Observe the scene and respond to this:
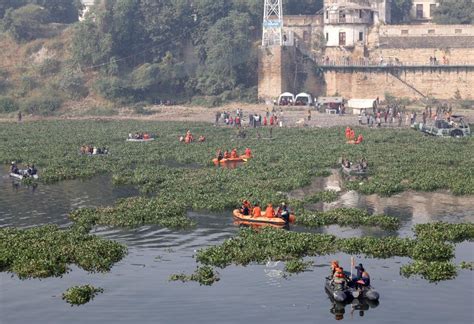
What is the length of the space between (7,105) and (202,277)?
226 ft

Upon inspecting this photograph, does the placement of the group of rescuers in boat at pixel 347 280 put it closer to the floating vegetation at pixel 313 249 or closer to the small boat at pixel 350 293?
the small boat at pixel 350 293

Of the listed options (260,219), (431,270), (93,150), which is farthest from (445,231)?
(93,150)

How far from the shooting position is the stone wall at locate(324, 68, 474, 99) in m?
95.9

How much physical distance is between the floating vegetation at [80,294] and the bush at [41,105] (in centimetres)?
6682

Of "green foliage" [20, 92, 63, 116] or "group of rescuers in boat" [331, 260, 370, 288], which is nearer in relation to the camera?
"group of rescuers in boat" [331, 260, 370, 288]

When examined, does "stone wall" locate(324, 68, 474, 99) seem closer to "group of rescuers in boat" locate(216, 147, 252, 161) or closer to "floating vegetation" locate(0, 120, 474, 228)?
"floating vegetation" locate(0, 120, 474, 228)

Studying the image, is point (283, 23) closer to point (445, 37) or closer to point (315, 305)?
point (445, 37)

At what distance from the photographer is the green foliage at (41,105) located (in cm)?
9412

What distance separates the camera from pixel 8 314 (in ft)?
Result: 91.2

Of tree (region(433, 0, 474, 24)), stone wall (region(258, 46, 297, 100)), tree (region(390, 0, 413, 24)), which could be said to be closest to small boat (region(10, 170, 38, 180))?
stone wall (region(258, 46, 297, 100))

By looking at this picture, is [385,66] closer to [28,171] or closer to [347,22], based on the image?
[347,22]

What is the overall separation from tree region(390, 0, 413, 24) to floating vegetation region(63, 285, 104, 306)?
90.1m

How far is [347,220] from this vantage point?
39.7 m

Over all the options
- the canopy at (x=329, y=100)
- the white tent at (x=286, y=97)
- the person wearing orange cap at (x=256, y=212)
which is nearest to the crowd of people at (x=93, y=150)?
the person wearing orange cap at (x=256, y=212)
